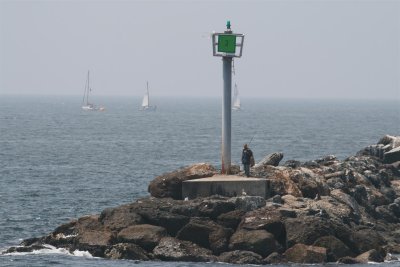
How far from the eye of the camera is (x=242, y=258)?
90.8 feet

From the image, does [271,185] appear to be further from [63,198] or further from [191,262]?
[63,198]

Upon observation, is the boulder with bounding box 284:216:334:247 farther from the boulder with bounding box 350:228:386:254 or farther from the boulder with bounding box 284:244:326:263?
the boulder with bounding box 350:228:386:254

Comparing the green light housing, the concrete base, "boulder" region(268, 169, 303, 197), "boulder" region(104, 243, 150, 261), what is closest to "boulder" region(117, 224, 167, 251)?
"boulder" region(104, 243, 150, 261)

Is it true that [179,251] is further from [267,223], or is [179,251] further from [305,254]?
[305,254]

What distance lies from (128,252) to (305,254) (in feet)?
16.2

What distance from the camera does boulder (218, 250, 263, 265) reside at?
27.6 metres

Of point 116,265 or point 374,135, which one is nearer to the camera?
point 116,265

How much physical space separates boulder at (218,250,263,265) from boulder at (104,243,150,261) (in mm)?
2195

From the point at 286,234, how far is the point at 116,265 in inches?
192

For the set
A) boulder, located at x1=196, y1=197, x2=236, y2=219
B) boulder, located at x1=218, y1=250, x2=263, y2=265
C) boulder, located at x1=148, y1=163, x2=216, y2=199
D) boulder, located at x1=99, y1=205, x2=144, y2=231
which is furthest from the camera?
boulder, located at x1=148, y1=163, x2=216, y2=199

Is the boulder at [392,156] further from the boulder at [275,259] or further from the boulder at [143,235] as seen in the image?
the boulder at [143,235]

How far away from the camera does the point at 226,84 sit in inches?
1320

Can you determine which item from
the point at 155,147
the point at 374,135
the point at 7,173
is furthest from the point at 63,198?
the point at 374,135

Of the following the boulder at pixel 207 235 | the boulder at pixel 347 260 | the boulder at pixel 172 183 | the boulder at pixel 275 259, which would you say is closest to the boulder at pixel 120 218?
the boulder at pixel 207 235
